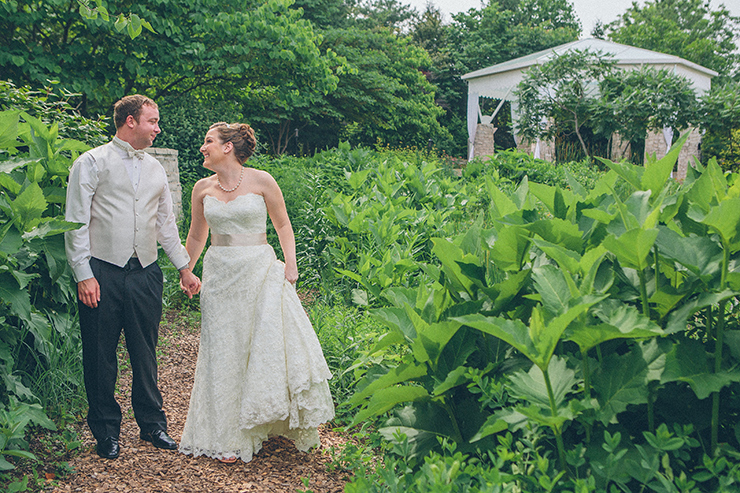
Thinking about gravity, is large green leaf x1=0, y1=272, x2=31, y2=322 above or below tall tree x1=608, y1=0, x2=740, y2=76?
below

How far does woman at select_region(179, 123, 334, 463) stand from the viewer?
3.24 metres

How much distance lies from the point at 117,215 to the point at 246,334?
100 centimetres

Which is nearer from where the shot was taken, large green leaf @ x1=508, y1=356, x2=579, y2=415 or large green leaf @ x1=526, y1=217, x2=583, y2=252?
large green leaf @ x1=508, y1=356, x2=579, y2=415

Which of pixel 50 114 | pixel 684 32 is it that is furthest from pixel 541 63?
pixel 684 32

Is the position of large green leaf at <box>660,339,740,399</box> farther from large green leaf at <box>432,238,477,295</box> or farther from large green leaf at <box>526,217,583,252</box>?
large green leaf at <box>432,238,477,295</box>

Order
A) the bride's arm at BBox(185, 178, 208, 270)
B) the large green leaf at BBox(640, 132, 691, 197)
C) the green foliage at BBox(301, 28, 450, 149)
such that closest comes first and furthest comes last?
1. the large green leaf at BBox(640, 132, 691, 197)
2. the bride's arm at BBox(185, 178, 208, 270)
3. the green foliage at BBox(301, 28, 450, 149)

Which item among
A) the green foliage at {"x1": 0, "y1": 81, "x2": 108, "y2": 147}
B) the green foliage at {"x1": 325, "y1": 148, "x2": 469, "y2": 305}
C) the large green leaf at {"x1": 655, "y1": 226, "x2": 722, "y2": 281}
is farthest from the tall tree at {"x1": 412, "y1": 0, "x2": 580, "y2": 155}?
the large green leaf at {"x1": 655, "y1": 226, "x2": 722, "y2": 281}

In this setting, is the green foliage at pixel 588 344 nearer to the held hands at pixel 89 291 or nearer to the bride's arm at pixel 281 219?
the bride's arm at pixel 281 219

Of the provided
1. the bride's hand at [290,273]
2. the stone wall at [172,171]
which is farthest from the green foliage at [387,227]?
the stone wall at [172,171]

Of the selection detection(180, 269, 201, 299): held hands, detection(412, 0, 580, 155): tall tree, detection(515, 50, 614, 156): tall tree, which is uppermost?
detection(412, 0, 580, 155): tall tree

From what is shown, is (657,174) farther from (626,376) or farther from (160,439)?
(160,439)

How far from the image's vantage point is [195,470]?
10.3 feet

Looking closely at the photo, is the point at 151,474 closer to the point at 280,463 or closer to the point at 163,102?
the point at 280,463

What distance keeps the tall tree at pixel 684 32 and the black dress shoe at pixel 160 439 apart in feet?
152
